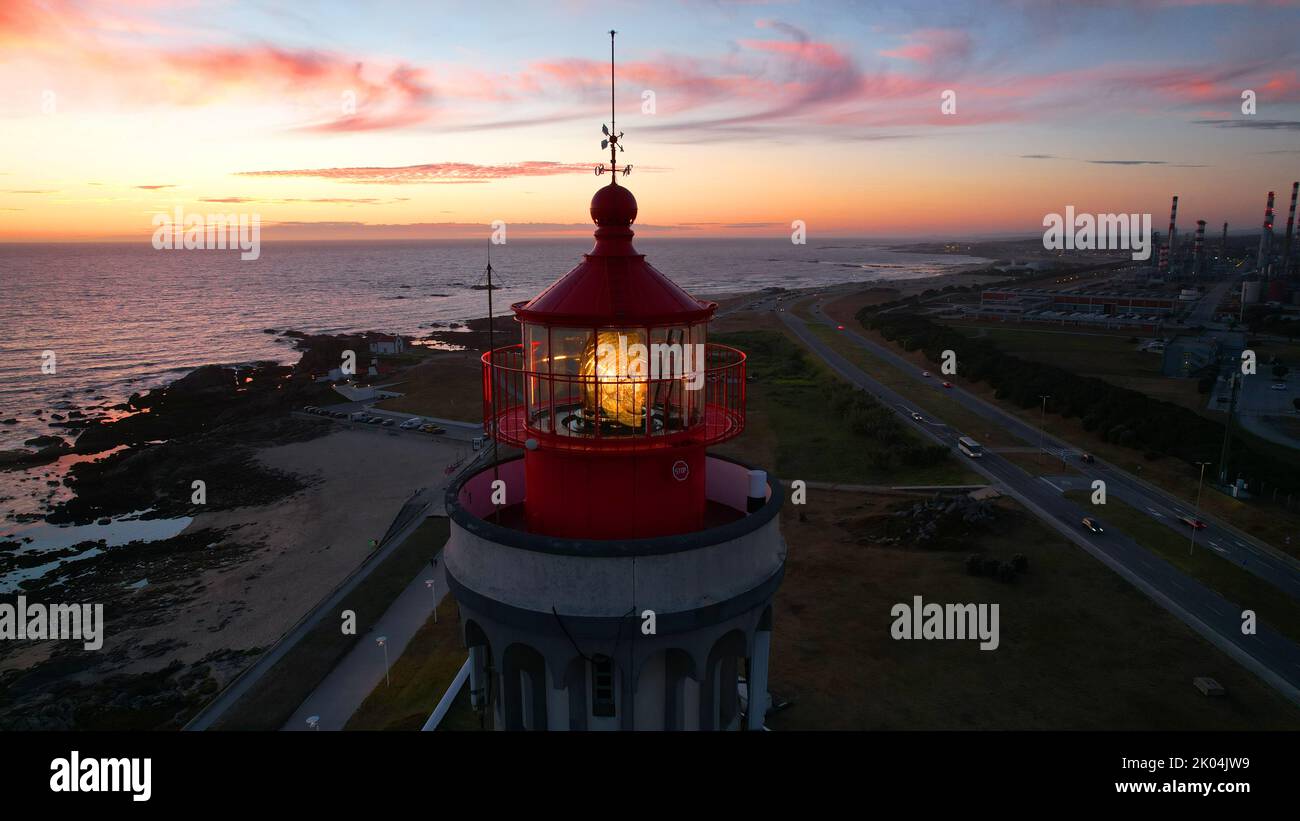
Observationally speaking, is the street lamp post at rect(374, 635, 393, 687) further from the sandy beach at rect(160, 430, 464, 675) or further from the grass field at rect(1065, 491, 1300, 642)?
the grass field at rect(1065, 491, 1300, 642)

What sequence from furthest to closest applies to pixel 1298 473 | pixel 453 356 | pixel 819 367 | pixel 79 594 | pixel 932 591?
pixel 453 356, pixel 819 367, pixel 1298 473, pixel 79 594, pixel 932 591

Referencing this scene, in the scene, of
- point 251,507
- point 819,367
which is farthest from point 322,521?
point 819,367

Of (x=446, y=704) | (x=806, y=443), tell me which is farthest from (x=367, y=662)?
(x=806, y=443)

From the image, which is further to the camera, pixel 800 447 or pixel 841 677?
pixel 800 447

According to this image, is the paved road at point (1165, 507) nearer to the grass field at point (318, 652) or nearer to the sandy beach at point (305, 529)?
the grass field at point (318, 652)
